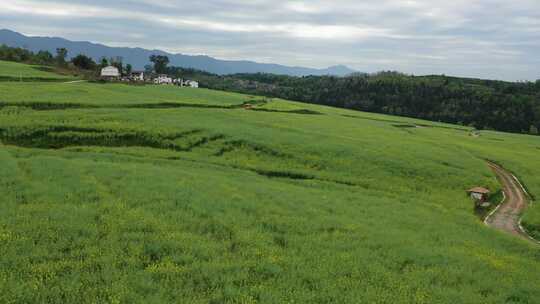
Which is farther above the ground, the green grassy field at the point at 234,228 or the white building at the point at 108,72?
the white building at the point at 108,72

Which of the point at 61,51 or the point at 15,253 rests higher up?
the point at 61,51

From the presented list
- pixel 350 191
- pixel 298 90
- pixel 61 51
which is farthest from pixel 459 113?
pixel 61 51

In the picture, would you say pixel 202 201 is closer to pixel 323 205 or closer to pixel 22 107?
pixel 323 205

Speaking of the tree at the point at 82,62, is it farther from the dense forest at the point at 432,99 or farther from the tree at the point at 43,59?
the dense forest at the point at 432,99

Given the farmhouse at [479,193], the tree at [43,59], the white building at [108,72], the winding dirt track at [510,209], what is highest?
the tree at [43,59]

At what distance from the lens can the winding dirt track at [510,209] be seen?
81.8 ft

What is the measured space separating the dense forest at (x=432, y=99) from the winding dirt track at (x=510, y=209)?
331ft

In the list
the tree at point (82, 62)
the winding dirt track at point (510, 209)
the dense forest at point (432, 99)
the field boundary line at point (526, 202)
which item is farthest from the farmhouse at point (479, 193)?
the tree at point (82, 62)

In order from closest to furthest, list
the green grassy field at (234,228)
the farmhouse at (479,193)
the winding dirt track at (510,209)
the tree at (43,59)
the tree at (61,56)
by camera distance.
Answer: the green grassy field at (234,228)
the winding dirt track at (510,209)
the farmhouse at (479,193)
the tree at (43,59)
the tree at (61,56)

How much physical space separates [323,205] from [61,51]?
136m

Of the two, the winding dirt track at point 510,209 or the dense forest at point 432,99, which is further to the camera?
the dense forest at point 432,99

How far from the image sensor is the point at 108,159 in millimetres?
28781

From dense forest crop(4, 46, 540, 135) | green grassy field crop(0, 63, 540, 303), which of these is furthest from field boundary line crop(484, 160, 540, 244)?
dense forest crop(4, 46, 540, 135)

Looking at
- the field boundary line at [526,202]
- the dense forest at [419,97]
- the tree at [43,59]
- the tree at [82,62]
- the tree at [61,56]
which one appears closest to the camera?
the field boundary line at [526,202]
